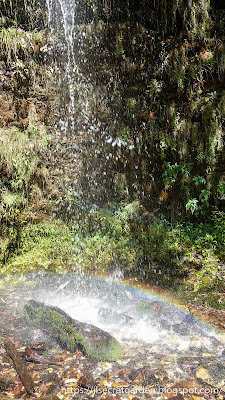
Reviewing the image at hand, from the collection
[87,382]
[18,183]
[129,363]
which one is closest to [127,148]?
[18,183]

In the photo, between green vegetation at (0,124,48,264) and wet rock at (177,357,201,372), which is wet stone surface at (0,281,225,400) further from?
green vegetation at (0,124,48,264)

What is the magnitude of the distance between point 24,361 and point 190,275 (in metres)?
2.87

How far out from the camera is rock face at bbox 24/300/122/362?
3104mm

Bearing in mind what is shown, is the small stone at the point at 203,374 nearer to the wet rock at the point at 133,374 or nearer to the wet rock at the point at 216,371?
the wet rock at the point at 216,371

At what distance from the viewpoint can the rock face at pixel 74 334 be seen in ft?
10.2

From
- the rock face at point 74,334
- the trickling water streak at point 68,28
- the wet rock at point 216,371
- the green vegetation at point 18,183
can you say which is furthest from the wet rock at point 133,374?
the trickling water streak at point 68,28

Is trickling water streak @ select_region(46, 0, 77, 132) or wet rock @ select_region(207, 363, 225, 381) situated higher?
trickling water streak @ select_region(46, 0, 77, 132)

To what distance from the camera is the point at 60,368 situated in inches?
113

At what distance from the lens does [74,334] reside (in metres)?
3.29

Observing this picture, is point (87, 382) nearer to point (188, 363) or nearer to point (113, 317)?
point (188, 363)

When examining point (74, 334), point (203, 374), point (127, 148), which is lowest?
point (74, 334)

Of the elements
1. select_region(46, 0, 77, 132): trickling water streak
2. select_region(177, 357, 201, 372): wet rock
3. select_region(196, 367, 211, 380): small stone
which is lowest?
select_region(177, 357, 201, 372): wet rock

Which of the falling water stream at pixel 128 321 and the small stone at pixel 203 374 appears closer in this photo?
the small stone at pixel 203 374

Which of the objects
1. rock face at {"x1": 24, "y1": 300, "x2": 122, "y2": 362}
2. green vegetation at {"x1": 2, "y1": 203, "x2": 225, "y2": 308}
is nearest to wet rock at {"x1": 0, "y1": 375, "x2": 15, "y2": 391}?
rock face at {"x1": 24, "y1": 300, "x2": 122, "y2": 362}
